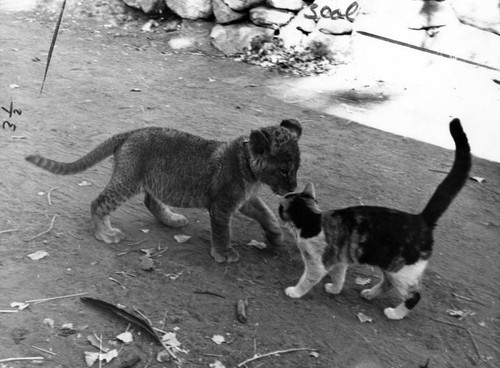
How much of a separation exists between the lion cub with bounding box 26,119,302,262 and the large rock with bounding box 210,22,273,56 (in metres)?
6.76

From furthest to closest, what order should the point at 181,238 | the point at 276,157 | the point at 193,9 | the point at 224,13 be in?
the point at 193,9
the point at 224,13
the point at 181,238
the point at 276,157

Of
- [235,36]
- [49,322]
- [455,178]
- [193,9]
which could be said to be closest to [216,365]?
[49,322]

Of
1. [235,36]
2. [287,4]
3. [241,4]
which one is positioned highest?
[287,4]

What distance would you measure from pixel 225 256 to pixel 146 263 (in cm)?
74

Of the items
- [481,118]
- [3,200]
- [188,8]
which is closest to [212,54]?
[188,8]

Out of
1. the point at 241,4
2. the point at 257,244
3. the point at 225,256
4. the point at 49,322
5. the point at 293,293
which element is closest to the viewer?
the point at 49,322

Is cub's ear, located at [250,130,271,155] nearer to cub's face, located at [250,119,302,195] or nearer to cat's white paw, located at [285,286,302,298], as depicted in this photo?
cub's face, located at [250,119,302,195]

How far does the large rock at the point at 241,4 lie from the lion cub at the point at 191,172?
7166 millimetres

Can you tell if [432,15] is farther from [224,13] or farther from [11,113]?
[11,113]

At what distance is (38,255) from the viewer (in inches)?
207

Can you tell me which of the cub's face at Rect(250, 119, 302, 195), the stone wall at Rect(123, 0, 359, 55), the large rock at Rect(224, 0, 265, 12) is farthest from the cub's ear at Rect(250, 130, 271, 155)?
the large rock at Rect(224, 0, 265, 12)

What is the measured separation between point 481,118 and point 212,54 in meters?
5.44

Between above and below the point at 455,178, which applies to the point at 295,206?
below

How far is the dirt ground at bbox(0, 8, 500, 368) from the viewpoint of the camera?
457 centimetres
